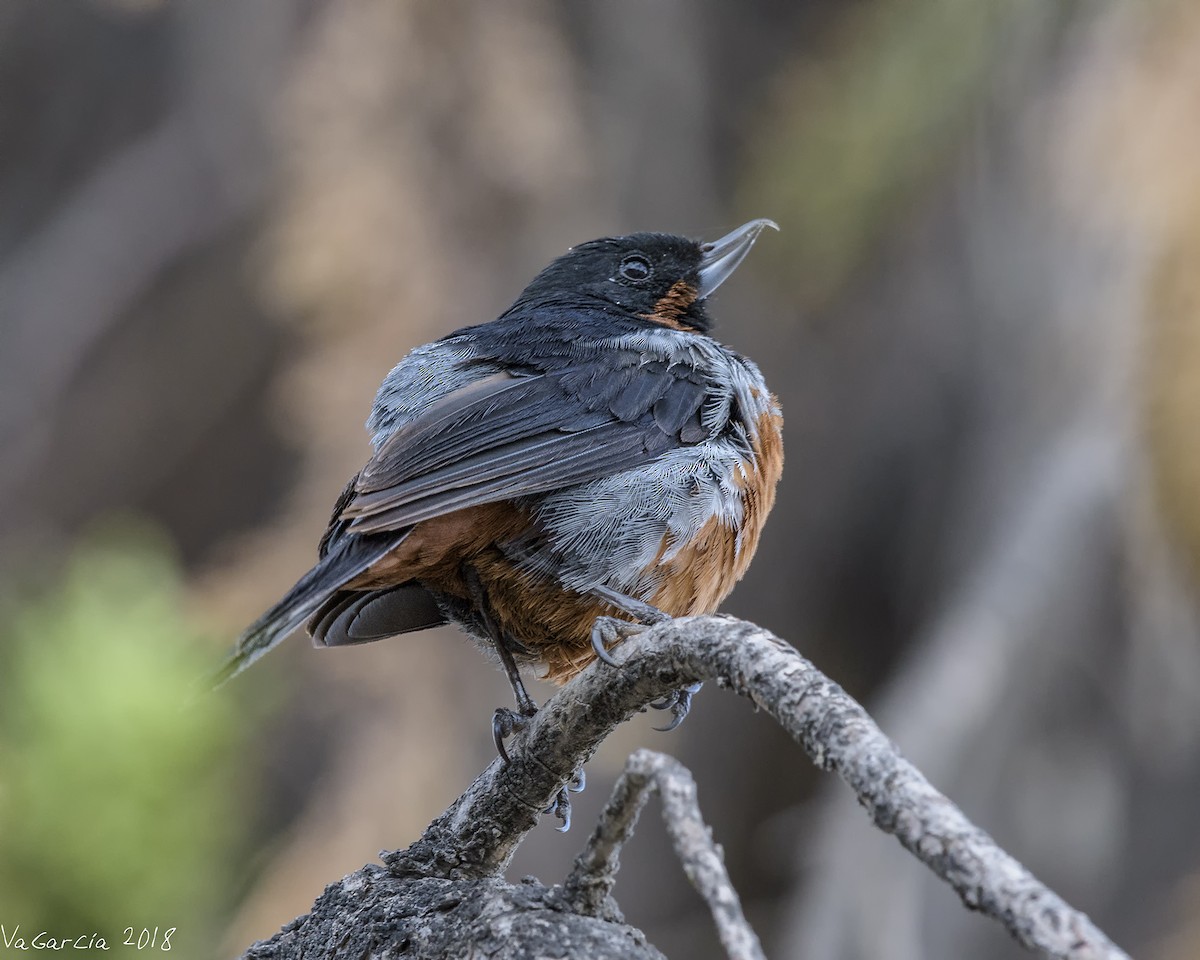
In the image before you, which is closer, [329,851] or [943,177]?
[329,851]

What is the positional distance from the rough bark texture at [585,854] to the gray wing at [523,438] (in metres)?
0.65

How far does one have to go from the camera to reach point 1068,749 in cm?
545

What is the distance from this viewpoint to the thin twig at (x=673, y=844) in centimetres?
146

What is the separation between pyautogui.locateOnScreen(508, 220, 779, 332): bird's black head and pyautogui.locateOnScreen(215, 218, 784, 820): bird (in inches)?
13.1

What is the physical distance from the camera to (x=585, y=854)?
199 centimetres

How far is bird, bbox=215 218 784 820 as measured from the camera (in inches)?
117

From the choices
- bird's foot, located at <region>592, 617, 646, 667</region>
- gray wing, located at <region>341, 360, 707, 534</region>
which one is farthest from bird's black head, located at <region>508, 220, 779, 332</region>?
bird's foot, located at <region>592, 617, 646, 667</region>

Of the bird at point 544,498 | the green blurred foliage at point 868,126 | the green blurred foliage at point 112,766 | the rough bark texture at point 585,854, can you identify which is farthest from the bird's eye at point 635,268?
the green blurred foliage at point 868,126

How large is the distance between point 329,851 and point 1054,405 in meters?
3.55

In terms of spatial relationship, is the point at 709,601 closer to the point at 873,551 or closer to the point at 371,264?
the point at 371,264

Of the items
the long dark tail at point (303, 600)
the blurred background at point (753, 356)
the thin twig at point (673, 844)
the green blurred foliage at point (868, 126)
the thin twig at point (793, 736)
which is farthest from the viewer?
the green blurred foliage at point (868, 126)

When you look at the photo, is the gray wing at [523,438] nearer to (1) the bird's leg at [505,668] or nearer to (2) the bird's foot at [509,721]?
(1) the bird's leg at [505,668]

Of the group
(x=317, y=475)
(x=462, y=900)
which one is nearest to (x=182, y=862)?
(x=462, y=900)

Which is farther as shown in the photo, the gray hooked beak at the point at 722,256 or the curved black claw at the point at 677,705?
the gray hooked beak at the point at 722,256
